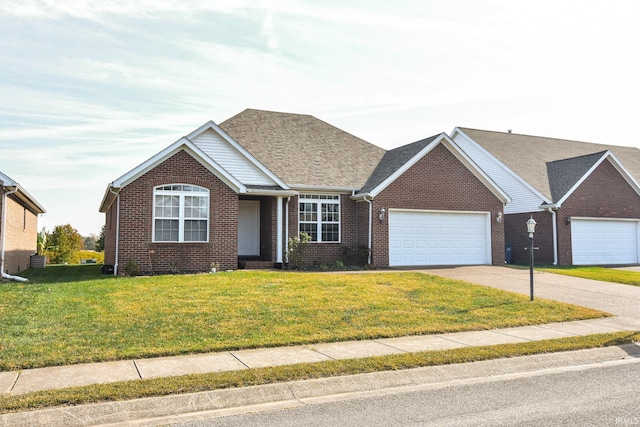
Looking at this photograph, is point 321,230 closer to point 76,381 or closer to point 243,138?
point 243,138

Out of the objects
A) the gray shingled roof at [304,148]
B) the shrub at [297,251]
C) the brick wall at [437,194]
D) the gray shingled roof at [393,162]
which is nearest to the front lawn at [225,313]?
the shrub at [297,251]

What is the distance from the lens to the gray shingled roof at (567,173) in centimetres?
2544

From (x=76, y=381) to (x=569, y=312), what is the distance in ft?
34.0

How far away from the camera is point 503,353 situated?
8.52 m

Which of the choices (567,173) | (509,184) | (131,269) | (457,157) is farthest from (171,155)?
(567,173)

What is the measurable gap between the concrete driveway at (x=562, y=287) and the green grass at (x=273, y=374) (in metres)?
4.09

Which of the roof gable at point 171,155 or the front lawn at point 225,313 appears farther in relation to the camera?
the roof gable at point 171,155

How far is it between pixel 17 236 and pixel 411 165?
15.9 m

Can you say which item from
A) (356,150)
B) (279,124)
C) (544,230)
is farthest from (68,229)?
(544,230)

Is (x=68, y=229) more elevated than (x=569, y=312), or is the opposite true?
(x=68, y=229)

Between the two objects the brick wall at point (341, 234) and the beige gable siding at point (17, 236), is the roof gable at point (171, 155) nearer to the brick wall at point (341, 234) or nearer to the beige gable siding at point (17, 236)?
the brick wall at point (341, 234)

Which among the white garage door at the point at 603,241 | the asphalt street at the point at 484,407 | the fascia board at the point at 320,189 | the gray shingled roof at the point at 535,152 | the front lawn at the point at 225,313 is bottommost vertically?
the asphalt street at the point at 484,407

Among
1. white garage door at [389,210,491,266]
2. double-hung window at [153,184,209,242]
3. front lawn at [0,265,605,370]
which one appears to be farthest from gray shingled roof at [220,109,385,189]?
front lawn at [0,265,605,370]

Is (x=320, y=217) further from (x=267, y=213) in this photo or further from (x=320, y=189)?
(x=267, y=213)
